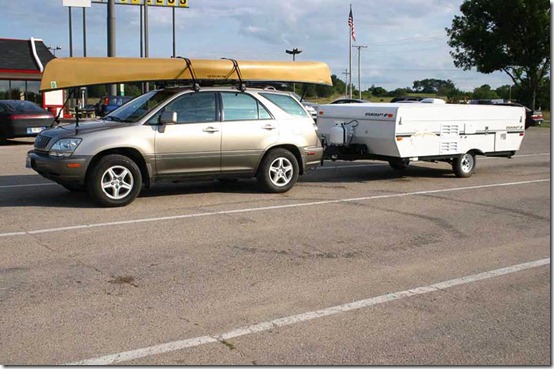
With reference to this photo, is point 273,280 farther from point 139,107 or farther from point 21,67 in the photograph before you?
point 21,67

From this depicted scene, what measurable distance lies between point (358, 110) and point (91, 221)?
6.23 m

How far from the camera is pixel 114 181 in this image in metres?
9.01

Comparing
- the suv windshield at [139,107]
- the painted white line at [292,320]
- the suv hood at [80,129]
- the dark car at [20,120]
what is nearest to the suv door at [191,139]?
the suv windshield at [139,107]

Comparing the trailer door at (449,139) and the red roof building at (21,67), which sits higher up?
the red roof building at (21,67)

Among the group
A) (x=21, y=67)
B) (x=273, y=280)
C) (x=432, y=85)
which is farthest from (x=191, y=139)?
(x=432, y=85)

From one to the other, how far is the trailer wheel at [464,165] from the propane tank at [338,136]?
2.48 meters

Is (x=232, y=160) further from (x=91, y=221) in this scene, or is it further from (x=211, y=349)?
(x=211, y=349)

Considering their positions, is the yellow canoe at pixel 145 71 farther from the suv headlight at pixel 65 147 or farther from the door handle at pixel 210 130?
the suv headlight at pixel 65 147

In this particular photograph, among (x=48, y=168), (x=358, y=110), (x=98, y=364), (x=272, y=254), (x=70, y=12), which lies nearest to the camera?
(x=98, y=364)

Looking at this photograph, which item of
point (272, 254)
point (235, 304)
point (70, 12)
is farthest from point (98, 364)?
point (70, 12)

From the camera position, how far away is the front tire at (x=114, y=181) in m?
8.88

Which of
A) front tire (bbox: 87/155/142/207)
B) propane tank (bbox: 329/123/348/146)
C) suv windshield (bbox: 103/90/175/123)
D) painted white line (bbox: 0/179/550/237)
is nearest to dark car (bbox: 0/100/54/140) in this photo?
suv windshield (bbox: 103/90/175/123)

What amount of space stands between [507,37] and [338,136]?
36.1 meters

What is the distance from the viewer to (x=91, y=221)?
26.7ft
